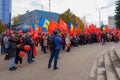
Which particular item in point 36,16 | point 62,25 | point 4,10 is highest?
point 4,10

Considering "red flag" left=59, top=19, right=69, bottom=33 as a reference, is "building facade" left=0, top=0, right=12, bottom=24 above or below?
above

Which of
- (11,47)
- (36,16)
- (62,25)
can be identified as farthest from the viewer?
(36,16)

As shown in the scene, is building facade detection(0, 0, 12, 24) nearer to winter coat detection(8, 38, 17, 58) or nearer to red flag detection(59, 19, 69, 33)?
red flag detection(59, 19, 69, 33)

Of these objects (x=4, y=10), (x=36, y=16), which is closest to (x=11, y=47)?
(x=36, y=16)

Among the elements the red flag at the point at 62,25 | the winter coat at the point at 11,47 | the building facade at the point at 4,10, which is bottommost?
the winter coat at the point at 11,47

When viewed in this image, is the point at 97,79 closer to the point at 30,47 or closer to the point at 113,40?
the point at 30,47

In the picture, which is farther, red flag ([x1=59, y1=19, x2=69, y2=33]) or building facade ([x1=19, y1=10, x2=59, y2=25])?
building facade ([x1=19, y1=10, x2=59, y2=25])

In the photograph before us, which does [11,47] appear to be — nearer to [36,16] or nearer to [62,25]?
[62,25]

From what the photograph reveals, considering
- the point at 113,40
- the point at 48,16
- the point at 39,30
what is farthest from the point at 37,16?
the point at 39,30

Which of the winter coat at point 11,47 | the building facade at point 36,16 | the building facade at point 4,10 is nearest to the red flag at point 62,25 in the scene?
the winter coat at point 11,47

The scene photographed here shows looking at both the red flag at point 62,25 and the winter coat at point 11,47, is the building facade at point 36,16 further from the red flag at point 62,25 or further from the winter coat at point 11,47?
the winter coat at point 11,47

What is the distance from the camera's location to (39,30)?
25641 mm

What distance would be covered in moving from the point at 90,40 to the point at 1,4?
352ft

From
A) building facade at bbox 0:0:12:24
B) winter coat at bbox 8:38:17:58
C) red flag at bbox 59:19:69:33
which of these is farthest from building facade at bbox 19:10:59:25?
winter coat at bbox 8:38:17:58
